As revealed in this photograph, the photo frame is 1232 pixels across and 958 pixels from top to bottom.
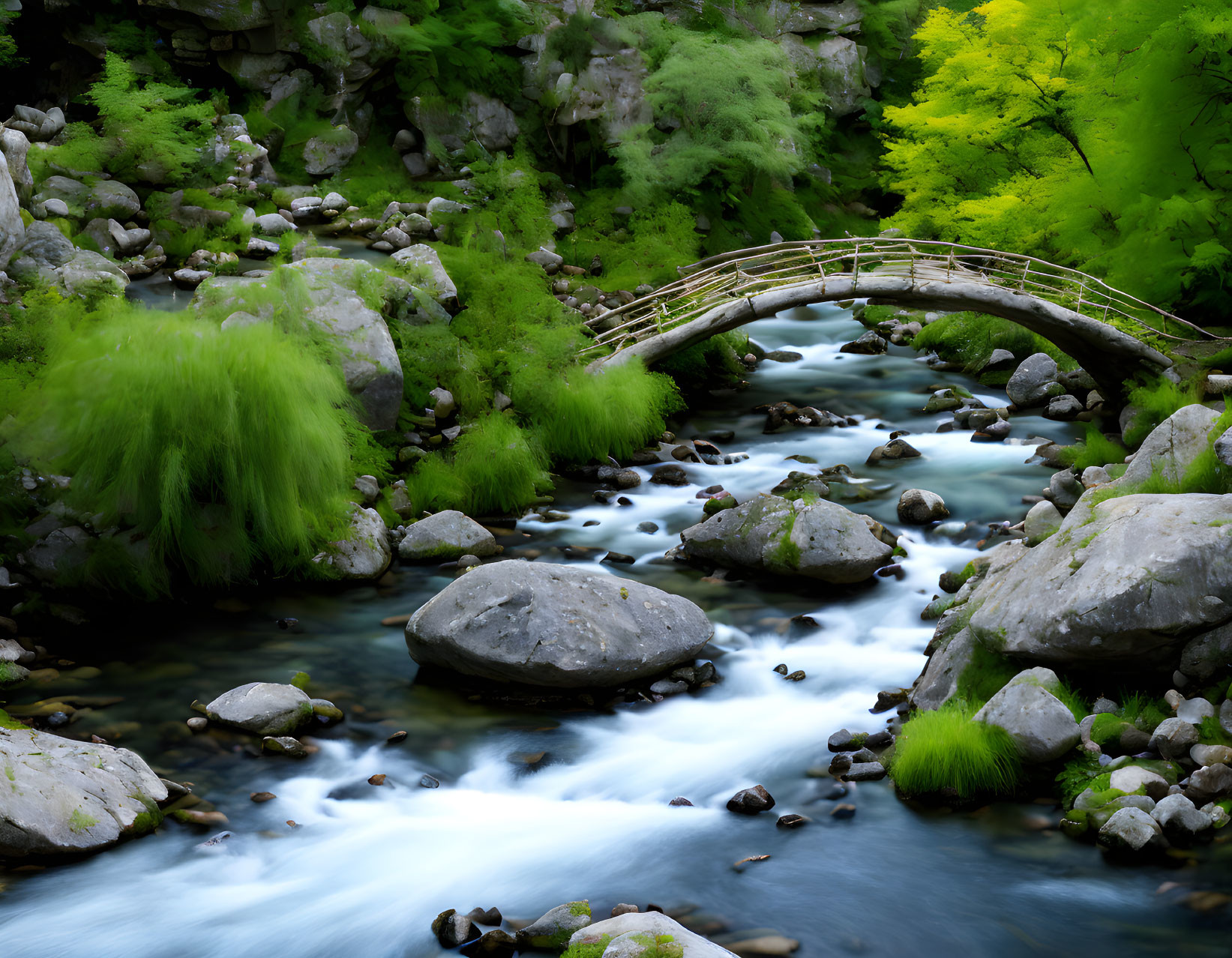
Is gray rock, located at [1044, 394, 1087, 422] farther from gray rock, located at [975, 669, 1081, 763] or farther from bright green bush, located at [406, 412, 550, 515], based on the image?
gray rock, located at [975, 669, 1081, 763]

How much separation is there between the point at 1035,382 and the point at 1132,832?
11750mm

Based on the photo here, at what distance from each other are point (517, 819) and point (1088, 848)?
3.68m

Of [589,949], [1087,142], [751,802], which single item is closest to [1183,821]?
[751,802]

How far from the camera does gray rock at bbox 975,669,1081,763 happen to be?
Answer: 6.38 metres

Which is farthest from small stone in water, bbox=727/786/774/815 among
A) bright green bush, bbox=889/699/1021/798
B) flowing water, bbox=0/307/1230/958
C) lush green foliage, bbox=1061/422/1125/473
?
lush green foliage, bbox=1061/422/1125/473

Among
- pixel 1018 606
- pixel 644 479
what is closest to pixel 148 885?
pixel 1018 606

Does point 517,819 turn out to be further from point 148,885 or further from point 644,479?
point 644,479

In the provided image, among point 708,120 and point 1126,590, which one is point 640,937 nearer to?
point 1126,590

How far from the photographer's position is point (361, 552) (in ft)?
35.0

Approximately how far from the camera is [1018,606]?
23.7 feet

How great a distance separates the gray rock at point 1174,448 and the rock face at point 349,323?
8563mm

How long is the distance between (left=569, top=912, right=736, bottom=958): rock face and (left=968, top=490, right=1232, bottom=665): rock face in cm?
349

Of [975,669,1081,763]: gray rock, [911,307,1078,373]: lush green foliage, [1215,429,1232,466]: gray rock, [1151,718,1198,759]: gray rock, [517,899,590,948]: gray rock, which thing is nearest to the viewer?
[517,899,590,948]: gray rock

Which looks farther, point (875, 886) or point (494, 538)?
point (494, 538)
